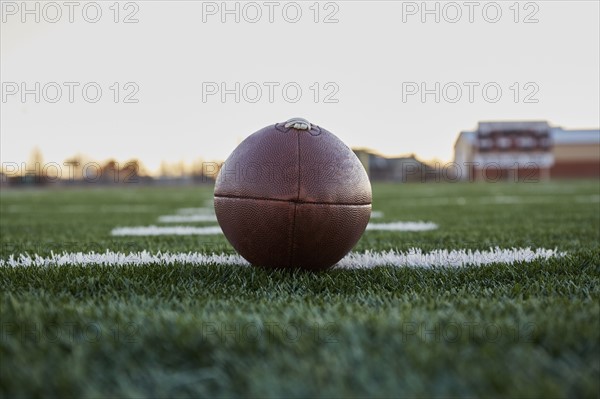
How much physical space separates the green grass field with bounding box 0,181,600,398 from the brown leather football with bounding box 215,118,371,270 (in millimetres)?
152

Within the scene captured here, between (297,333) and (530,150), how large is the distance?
2378 inches

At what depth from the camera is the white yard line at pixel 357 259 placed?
3.42 metres

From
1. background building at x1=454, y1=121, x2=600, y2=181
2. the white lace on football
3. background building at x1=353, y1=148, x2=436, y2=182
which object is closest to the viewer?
the white lace on football

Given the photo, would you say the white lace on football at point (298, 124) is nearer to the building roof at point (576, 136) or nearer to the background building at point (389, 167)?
the background building at point (389, 167)

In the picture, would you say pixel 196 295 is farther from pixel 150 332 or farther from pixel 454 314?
pixel 454 314

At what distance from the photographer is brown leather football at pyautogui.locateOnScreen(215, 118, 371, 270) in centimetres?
295

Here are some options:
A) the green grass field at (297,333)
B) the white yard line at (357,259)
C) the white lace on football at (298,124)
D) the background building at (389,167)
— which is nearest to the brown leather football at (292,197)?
the white lace on football at (298,124)

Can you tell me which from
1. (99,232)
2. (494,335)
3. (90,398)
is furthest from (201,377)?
(99,232)

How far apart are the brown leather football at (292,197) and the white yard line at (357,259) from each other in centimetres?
38

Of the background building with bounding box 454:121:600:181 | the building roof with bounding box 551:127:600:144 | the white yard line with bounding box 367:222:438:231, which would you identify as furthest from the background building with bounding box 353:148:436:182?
the white yard line with bounding box 367:222:438:231

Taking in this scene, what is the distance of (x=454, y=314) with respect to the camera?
2.03 metres

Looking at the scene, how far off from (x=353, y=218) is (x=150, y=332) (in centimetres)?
151

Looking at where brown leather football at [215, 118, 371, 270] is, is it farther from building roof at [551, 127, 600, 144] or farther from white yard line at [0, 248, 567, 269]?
building roof at [551, 127, 600, 144]

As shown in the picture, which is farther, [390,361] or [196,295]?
[196,295]
